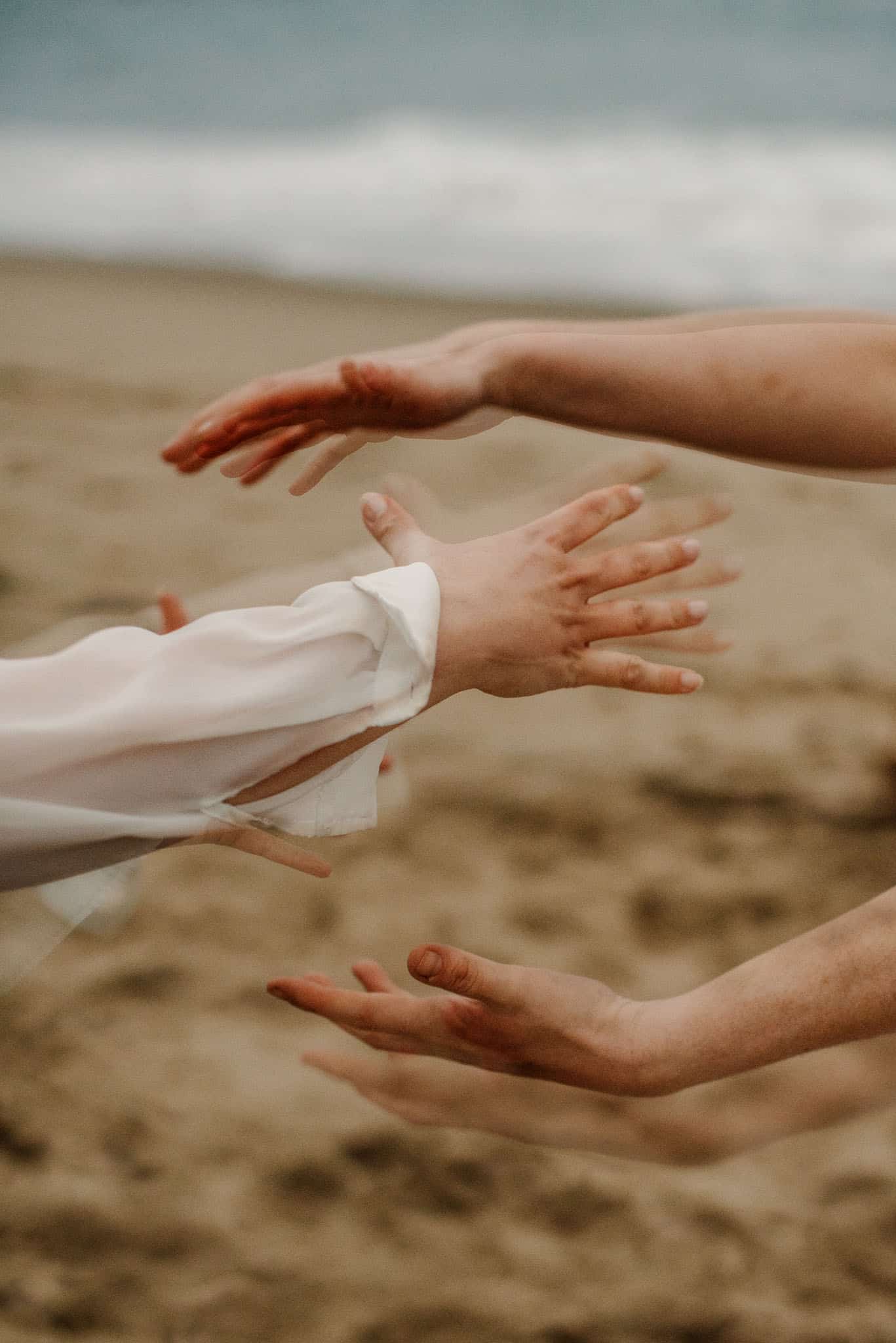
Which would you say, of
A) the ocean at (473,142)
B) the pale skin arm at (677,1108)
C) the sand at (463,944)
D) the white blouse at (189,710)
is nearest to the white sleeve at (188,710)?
the white blouse at (189,710)

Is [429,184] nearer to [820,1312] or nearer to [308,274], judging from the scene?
[308,274]

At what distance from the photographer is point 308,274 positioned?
192 inches

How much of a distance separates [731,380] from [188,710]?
23.2 inches

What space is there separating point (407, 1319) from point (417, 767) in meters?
1.00

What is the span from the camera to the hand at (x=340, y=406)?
41.6 inches

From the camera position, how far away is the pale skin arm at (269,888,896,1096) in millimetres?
1060

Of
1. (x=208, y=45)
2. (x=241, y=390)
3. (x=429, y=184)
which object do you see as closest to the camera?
(x=241, y=390)

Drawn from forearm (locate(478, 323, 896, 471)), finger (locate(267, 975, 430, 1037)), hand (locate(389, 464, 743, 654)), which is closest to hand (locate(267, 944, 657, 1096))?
finger (locate(267, 975, 430, 1037))

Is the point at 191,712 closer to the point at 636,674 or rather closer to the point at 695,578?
the point at 636,674

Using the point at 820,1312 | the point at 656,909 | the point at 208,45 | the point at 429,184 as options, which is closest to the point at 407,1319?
the point at 820,1312

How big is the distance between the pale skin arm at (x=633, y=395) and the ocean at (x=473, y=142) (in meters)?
3.72

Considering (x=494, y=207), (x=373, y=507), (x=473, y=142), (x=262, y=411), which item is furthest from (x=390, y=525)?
(x=473, y=142)

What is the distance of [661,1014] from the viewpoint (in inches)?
43.5

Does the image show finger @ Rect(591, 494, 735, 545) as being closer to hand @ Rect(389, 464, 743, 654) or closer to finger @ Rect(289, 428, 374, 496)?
hand @ Rect(389, 464, 743, 654)
